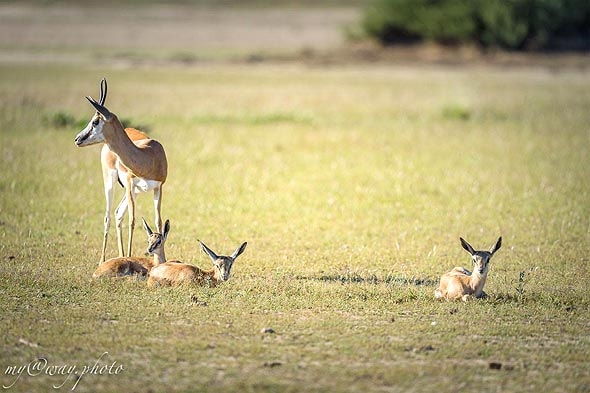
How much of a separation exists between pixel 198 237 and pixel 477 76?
1103 inches

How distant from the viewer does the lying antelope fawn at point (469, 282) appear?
941 centimetres

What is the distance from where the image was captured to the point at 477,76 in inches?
1543

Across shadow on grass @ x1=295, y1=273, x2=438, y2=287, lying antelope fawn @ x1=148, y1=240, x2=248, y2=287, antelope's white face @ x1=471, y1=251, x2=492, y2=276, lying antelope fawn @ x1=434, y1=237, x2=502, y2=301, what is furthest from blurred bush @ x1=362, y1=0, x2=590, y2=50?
lying antelope fawn @ x1=148, y1=240, x2=248, y2=287

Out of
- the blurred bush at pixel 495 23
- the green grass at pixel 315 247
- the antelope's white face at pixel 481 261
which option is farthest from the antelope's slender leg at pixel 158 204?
the blurred bush at pixel 495 23

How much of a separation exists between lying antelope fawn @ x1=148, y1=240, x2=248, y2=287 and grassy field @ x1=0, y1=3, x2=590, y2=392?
130 millimetres

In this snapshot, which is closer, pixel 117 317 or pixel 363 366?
pixel 363 366

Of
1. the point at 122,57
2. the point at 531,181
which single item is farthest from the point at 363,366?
the point at 122,57

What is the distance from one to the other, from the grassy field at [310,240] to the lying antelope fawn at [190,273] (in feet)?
0.43

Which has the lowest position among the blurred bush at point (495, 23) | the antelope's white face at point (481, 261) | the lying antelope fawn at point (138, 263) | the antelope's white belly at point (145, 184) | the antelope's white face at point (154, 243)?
the lying antelope fawn at point (138, 263)

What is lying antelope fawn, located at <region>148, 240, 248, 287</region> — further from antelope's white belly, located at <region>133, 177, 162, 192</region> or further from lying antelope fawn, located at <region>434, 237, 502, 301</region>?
lying antelope fawn, located at <region>434, 237, 502, 301</region>

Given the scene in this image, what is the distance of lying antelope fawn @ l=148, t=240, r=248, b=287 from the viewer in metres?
9.70

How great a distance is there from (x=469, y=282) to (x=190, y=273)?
2.72 metres

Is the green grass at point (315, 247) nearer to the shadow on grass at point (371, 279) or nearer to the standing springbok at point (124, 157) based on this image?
the shadow on grass at point (371, 279)

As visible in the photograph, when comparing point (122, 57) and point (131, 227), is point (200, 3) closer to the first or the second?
point (122, 57)
